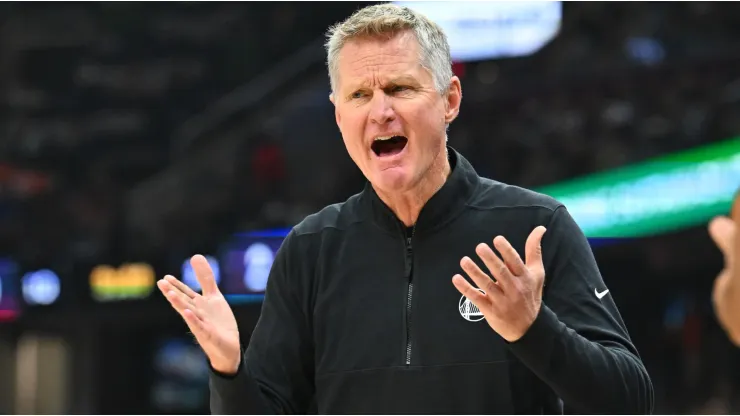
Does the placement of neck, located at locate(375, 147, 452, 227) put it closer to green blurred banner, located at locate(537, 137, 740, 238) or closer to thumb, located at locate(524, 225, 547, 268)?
thumb, located at locate(524, 225, 547, 268)

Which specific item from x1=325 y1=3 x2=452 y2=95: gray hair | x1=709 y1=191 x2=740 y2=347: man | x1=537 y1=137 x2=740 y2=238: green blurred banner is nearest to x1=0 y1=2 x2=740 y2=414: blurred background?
x1=537 y1=137 x2=740 y2=238: green blurred banner

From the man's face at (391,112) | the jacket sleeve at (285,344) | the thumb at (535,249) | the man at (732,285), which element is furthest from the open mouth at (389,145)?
the man at (732,285)

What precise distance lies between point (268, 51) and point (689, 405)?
12.7 ft

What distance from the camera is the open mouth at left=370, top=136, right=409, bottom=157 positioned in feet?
7.41

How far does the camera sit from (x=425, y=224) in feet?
7.51

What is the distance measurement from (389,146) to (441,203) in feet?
0.57

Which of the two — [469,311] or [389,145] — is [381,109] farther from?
[469,311]

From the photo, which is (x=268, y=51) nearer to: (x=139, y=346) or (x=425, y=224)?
(x=139, y=346)

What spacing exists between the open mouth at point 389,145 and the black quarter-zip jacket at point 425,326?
14cm

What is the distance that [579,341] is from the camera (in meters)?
1.95

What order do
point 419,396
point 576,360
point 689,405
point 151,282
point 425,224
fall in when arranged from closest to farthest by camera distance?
point 576,360
point 419,396
point 425,224
point 689,405
point 151,282

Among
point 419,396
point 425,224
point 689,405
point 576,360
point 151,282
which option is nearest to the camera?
point 576,360

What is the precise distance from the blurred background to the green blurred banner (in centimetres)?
1

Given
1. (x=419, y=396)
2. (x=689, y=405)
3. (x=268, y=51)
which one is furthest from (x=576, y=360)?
(x=268, y=51)
